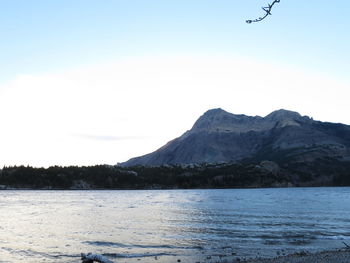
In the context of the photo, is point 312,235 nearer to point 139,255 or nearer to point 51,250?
point 139,255

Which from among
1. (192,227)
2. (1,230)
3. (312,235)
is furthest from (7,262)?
(312,235)

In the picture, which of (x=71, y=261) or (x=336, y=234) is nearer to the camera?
(x=71, y=261)

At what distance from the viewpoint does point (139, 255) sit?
41344 millimetres

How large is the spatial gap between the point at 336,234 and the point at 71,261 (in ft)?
131

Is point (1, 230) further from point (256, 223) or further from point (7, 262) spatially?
point (256, 223)

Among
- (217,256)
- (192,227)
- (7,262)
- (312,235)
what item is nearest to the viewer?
(7,262)

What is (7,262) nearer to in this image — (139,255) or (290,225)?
(139,255)

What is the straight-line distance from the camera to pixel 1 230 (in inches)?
2409

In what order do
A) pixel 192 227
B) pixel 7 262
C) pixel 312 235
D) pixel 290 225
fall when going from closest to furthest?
pixel 7 262 < pixel 312 235 < pixel 192 227 < pixel 290 225

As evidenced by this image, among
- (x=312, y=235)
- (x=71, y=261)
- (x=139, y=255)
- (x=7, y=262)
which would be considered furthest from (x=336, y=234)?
(x=7, y=262)

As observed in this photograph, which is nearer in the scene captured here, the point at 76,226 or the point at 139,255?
the point at 139,255

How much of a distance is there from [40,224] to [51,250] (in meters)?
28.2

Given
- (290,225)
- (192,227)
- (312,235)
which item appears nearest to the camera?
(312,235)

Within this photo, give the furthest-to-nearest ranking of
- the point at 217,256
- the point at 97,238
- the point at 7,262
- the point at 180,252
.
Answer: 1. the point at 97,238
2. the point at 180,252
3. the point at 217,256
4. the point at 7,262
